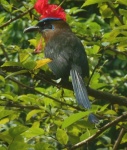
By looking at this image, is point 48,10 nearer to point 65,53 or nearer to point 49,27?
point 65,53

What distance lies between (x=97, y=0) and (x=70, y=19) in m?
0.71

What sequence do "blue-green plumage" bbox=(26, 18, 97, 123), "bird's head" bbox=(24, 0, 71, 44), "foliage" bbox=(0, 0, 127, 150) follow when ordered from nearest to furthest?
1. "foliage" bbox=(0, 0, 127, 150)
2. "blue-green plumage" bbox=(26, 18, 97, 123)
3. "bird's head" bbox=(24, 0, 71, 44)

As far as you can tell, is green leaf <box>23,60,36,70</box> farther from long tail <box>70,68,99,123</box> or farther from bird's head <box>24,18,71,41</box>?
bird's head <box>24,18,71,41</box>

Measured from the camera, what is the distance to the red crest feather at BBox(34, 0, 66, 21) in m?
1.95

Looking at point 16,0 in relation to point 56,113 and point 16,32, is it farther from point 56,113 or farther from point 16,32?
point 16,32

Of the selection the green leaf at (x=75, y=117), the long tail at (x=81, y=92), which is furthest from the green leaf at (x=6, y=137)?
the long tail at (x=81, y=92)

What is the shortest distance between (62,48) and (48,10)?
0.21 m

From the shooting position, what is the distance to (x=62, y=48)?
86.2 inches

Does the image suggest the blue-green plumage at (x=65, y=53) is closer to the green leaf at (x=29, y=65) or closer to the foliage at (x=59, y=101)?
the foliage at (x=59, y=101)

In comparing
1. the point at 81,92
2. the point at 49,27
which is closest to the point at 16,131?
the point at 81,92

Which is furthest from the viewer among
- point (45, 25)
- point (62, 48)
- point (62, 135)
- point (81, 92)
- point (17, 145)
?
point (45, 25)

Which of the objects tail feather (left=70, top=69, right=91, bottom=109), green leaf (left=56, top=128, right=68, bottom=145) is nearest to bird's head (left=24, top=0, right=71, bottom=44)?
tail feather (left=70, top=69, right=91, bottom=109)

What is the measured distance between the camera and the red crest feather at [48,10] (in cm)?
195

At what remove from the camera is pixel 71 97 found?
2.01 metres
